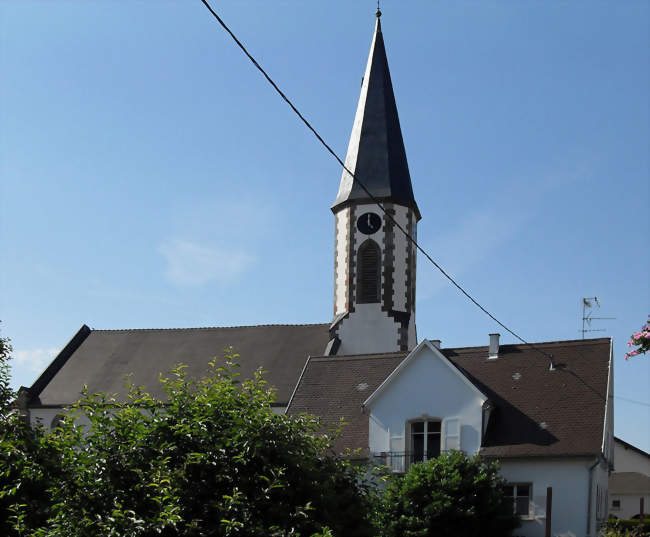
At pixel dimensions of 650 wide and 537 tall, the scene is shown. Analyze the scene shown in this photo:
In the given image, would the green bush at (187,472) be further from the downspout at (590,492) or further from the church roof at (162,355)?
the church roof at (162,355)

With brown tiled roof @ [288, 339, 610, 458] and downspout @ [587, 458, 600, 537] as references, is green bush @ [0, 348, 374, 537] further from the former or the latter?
brown tiled roof @ [288, 339, 610, 458]

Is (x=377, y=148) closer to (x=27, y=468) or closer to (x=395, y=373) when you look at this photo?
(x=395, y=373)

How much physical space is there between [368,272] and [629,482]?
26.7m

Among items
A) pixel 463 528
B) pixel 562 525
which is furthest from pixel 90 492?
pixel 562 525

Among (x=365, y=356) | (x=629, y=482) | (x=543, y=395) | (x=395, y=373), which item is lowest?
(x=629, y=482)

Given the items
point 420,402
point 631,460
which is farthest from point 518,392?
point 631,460

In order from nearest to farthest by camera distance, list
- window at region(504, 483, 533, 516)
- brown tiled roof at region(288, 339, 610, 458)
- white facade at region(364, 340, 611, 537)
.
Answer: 1. white facade at region(364, 340, 611, 537)
2. window at region(504, 483, 533, 516)
3. brown tiled roof at region(288, 339, 610, 458)

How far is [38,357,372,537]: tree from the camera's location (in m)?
9.20

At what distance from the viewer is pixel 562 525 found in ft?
79.7

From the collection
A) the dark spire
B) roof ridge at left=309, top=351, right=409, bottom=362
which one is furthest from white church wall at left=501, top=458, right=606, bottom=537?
the dark spire

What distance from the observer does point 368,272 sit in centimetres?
3953

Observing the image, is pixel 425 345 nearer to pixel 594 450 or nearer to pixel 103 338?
pixel 594 450

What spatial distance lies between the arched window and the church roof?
93.1 inches

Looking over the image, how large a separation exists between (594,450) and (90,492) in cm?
1759
